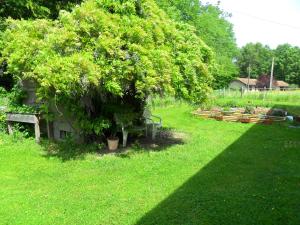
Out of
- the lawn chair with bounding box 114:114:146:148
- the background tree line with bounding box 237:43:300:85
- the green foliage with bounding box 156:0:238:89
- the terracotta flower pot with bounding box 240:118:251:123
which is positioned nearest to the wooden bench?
the lawn chair with bounding box 114:114:146:148

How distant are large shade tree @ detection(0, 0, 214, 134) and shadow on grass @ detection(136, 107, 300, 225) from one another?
218 centimetres

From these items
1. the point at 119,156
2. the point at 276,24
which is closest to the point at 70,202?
the point at 119,156

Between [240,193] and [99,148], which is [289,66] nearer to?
[99,148]

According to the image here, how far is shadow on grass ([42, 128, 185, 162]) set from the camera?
8.37 m

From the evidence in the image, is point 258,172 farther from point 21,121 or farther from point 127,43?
point 21,121

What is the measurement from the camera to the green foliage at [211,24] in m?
31.0

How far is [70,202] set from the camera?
214 inches

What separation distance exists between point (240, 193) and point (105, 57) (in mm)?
4101

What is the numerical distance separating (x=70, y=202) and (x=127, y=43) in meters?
3.86

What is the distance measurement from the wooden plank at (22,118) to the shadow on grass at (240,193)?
5.38 metres

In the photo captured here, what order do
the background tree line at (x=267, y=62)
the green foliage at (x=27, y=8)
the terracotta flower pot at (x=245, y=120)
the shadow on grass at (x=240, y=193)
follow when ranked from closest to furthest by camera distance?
the shadow on grass at (x=240, y=193) → the terracotta flower pot at (x=245, y=120) → the green foliage at (x=27, y=8) → the background tree line at (x=267, y=62)

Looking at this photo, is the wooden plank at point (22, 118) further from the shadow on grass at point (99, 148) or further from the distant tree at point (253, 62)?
the distant tree at point (253, 62)

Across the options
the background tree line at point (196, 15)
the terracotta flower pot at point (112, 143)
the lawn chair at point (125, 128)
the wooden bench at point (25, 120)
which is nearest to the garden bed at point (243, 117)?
the background tree line at point (196, 15)

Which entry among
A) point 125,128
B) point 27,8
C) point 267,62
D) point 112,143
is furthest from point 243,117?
point 267,62
